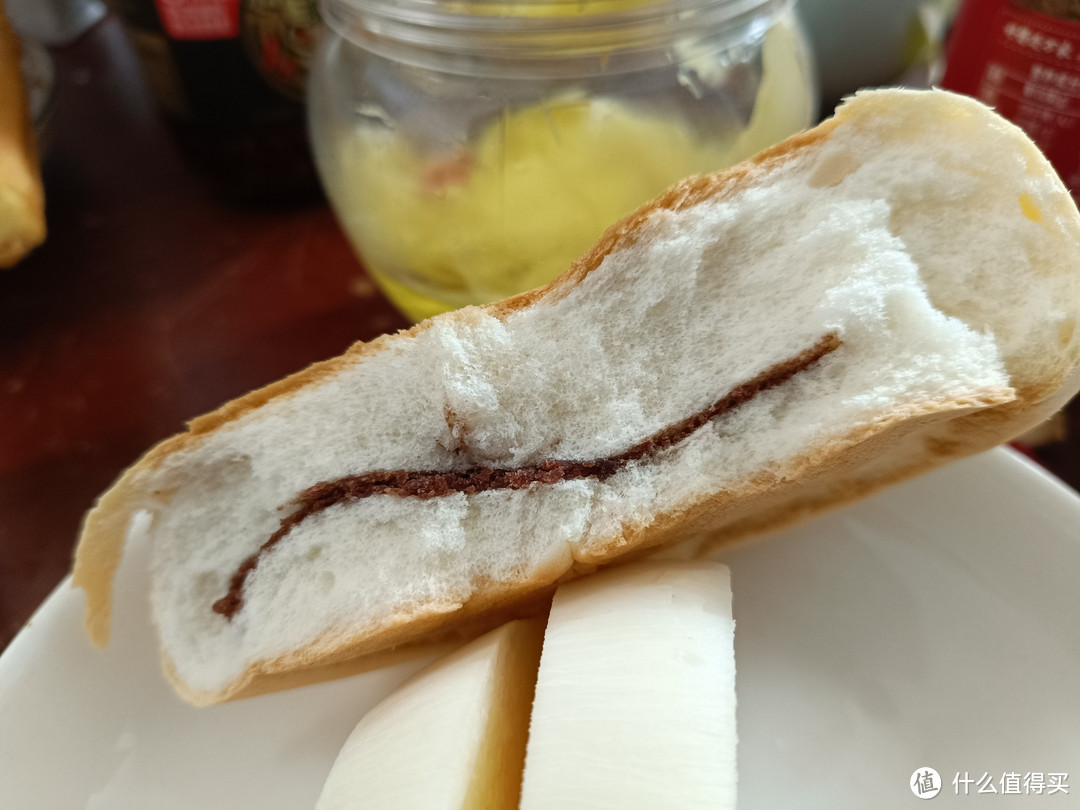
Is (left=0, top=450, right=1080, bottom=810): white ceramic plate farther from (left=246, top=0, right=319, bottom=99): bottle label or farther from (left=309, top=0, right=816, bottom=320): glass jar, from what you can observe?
(left=246, top=0, right=319, bottom=99): bottle label

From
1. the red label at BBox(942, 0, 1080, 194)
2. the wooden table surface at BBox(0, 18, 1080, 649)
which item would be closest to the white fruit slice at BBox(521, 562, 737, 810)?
the wooden table surface at BBox(0, 18, 1080, 649)

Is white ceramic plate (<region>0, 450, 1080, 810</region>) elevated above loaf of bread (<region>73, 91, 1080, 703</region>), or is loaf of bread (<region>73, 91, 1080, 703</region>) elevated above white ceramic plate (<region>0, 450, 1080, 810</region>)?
loaf of bread (<region>73, 91, 1080, 703</region>)

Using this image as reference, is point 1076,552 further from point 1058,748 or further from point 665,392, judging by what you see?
point 665,392

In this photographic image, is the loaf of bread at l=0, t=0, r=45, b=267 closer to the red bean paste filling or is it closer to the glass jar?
the glass jar

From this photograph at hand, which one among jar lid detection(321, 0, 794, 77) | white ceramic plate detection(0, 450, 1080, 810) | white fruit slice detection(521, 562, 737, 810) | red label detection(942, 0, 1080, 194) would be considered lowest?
white ceramic plate detection(0, 450, 1080, 810)

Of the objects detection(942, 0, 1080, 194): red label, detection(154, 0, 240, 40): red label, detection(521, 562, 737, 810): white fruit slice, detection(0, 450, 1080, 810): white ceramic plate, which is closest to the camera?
detection(521, 562, 737, 810): white fruit slice

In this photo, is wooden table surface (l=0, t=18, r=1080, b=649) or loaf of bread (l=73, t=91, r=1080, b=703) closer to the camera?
loaf of bread (l=73, t=91, r=1080, b=703)

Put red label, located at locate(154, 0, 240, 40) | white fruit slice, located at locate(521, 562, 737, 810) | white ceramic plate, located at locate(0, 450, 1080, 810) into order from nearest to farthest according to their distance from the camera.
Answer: white fruit slice, located at locate(521, 562, 737, 810) < white ceramic plate, located at locate(0, 450, 1080, 810) < red label, located at locate(154, 0, 240, 40)
